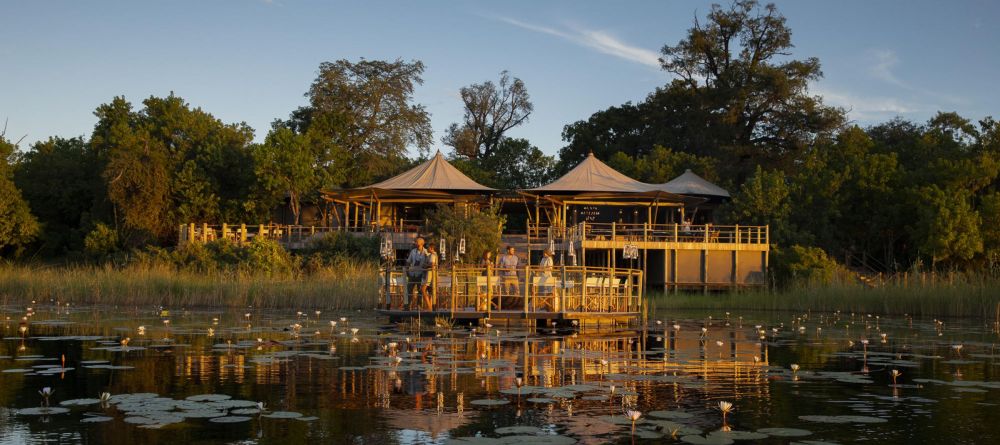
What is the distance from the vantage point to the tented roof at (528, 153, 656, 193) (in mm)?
45688

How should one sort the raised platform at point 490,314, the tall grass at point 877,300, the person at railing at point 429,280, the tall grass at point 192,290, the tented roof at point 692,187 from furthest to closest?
the tented roof at point 692,187 < the tall grass at point 192,290 < the tall grass at point 877,300 < the person at railing at point 429,280 < the raised platform at point 490,314

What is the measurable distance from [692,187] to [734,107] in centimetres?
1188

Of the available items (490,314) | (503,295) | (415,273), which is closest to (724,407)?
(490,314)

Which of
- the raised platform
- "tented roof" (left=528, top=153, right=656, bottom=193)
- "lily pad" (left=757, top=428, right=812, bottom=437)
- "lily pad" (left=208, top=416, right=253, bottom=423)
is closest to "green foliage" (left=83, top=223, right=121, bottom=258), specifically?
"tented roof" (left=528, top=153, right=656, bottom=193)

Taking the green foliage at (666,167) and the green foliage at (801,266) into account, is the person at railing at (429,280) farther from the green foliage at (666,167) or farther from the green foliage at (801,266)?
the green foliage at (666,167)

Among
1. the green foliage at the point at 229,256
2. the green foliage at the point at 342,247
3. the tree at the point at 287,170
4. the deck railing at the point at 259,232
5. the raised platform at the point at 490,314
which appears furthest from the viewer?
the tree at the point at 287,170

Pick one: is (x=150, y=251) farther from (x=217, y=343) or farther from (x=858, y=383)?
(x=858, y=383)

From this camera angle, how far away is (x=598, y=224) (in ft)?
147

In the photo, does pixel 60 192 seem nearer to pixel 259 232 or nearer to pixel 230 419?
pixel 259 232

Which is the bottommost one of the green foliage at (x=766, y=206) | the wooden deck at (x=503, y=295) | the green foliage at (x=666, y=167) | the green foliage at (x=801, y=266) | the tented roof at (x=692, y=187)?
the wooden deck at (x=503, y=295)

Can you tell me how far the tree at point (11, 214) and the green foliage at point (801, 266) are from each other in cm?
3405

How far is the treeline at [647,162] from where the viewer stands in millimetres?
44844

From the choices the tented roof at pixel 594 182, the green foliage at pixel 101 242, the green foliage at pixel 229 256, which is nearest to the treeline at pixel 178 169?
the green foliage at pixel 101 242

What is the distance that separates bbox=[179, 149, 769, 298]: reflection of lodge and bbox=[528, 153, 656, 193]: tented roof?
0.04 metres
